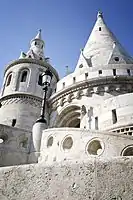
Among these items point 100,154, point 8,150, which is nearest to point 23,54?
point 8,150

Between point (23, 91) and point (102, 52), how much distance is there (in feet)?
23.2

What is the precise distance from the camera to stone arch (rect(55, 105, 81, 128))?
52.5 feet

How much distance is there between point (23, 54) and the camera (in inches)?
879

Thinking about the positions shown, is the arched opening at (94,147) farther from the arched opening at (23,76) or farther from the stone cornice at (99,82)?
the arched opening at (23,76)

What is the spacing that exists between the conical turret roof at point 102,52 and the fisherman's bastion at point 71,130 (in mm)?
75

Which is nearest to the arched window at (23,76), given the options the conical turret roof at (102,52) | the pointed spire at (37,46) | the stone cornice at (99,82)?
the pointed spire at (37,46)

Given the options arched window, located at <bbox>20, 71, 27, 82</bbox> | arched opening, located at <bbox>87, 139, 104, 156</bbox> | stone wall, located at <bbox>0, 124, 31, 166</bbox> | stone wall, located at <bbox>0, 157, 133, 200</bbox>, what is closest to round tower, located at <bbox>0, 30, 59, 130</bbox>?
arched window, located at <bbox>20, 71, 27, 82</bbox>

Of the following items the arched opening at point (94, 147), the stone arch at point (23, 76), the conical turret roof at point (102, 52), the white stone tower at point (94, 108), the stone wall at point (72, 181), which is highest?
the conical turret roof at point (102, 52)

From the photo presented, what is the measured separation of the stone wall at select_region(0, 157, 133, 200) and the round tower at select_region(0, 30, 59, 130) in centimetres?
1270

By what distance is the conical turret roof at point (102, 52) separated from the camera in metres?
19.2

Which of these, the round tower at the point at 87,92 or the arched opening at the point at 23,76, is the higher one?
the arched opening at the point at 23,76

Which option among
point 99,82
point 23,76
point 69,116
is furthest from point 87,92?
point 23,76

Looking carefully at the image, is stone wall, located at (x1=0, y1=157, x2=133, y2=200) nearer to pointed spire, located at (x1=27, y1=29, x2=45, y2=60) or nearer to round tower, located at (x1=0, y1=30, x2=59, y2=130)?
round tower, located at (x1=0, y1=30, x2=59, y2=130)

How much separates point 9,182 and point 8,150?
26.5 feet
